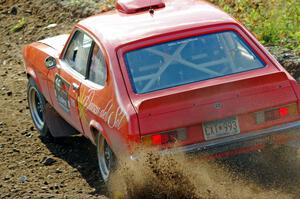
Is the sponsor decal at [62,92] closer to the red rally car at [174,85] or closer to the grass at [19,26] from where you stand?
the red rally car at [174,85]

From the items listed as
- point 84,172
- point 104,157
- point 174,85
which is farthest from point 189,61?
point 84,172

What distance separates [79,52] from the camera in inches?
363

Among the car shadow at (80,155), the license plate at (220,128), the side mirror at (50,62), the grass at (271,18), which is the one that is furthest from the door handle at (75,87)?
the grass at (271,18)

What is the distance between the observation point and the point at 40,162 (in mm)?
9938

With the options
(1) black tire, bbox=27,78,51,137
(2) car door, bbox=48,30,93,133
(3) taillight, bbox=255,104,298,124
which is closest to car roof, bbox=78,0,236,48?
(2) car door, bbox=48,30,93,133

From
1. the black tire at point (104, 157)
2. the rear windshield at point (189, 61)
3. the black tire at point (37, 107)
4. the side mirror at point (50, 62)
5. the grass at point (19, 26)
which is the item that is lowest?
the grass at point (19, 26)

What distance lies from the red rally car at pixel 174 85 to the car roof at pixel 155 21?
0.01 meters

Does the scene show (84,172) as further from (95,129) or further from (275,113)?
(275,113)

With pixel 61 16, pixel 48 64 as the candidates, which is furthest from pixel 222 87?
pixel 61 16

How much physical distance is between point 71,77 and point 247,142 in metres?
2.20

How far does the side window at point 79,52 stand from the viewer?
8945mm

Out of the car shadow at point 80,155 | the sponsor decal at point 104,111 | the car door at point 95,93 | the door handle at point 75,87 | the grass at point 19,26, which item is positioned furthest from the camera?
the grass at point 19,26

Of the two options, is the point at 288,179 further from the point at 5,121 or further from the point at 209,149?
the point at 5,121

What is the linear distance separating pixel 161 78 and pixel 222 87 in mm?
587
